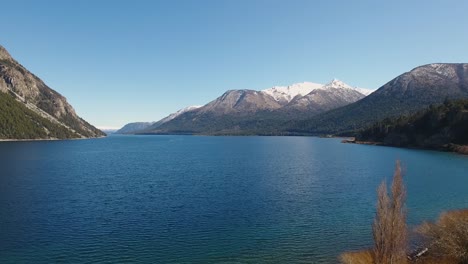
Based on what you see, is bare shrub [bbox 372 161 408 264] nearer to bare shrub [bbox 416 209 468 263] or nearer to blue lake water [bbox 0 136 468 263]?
bare shrub [bbox 416 209 468 263]

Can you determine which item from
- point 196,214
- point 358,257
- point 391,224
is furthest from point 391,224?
point 196,214

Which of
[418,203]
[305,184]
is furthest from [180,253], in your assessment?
[305,184]

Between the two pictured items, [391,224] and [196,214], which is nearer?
[391,224]

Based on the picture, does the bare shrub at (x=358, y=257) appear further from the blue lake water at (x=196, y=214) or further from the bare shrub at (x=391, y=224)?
the bare shrub at (x=391, y=224)

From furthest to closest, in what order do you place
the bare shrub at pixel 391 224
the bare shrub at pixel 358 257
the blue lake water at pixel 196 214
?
the blue lake water at pixel 196 214 < the bare shrub at pixel 358 257 < the bare shrub at pixel 391 224

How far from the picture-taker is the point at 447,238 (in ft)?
142

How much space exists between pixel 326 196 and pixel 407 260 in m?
43.7

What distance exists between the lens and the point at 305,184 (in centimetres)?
10550

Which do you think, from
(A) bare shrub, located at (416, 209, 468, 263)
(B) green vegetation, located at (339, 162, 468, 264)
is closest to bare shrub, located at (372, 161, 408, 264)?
(B) green vegetation, located at (339, 162, 468, 264)

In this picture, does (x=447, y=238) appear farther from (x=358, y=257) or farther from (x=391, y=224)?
(x=391, y=224)

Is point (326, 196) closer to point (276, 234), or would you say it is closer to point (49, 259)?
point (276, 234)

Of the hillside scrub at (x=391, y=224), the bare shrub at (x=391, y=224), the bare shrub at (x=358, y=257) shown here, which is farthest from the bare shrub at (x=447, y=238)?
the bare shrub at (x=391, y=224)

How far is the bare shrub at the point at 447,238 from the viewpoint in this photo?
39875 millimetres

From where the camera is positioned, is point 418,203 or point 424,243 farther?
point 418,203
